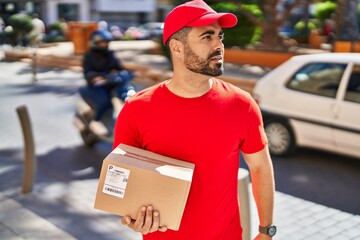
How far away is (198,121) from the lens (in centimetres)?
219

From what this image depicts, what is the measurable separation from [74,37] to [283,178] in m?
17.0

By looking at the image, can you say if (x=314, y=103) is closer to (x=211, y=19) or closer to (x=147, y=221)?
(x=211, y=19)

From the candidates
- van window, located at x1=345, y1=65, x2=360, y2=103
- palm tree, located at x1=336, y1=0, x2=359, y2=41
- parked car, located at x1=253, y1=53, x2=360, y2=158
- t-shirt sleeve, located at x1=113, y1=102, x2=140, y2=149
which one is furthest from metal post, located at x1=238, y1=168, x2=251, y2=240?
palm tree, located at x1=336, y1=0, x2=359, y2=41

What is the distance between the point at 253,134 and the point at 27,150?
398 centimetres

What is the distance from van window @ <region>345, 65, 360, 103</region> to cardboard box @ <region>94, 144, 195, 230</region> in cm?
461

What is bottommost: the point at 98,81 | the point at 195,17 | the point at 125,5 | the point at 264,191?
the point at 125,5

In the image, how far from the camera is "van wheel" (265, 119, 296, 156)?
700 cm

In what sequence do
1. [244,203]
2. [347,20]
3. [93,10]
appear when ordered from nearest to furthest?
[244,203]
[347,20]
[93,10]

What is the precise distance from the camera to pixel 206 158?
221cm

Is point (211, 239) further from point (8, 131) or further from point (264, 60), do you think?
point (264, 60)

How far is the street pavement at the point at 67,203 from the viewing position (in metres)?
4.73

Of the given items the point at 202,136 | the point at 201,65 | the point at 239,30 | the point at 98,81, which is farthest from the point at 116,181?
the point at 239,30

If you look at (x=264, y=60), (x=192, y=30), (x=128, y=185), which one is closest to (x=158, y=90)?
(x=192, y=30)

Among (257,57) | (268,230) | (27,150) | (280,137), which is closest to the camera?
(268,230)
